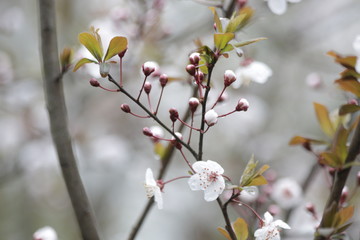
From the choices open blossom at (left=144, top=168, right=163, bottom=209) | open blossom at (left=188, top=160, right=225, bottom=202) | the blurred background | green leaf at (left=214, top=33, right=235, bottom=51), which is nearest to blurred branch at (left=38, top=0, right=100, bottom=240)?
open blossom at (left=144, top=168, right=163, bottom=209)

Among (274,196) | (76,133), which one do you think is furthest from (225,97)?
(76,133)

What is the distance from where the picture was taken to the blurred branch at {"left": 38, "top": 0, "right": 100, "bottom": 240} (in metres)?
1.28

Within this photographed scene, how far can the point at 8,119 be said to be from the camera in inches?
161

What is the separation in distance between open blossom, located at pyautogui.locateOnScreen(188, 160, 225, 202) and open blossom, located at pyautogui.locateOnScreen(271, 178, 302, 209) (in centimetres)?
115

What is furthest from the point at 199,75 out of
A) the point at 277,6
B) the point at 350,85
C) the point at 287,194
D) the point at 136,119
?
the point at 136,119

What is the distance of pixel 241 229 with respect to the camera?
1.06m

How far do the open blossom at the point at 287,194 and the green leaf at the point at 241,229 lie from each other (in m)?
1.10

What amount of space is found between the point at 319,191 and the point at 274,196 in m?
2.39

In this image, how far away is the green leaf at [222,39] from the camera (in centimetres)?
98

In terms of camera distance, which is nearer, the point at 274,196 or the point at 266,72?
the point at 266,72

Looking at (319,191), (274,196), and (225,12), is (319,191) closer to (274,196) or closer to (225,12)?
(274,196)

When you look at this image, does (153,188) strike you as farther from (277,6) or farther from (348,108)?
(277,6)

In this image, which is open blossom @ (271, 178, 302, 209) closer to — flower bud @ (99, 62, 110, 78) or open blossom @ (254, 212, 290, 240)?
open blossom @ (254, 212, 290, 240)

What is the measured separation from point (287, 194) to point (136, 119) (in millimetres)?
2601
